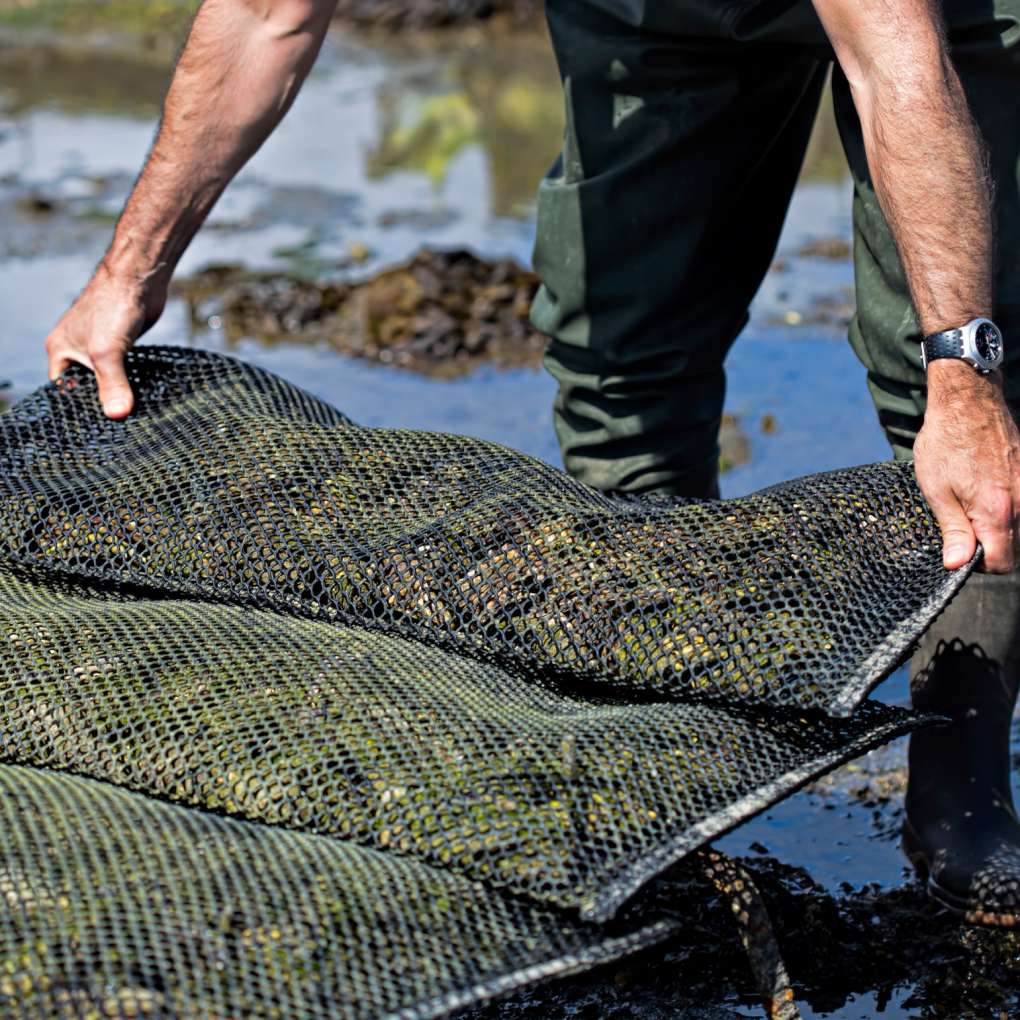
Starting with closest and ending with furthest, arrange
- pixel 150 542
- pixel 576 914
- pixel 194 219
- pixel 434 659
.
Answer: pixel 576 914 → pixel 434 659 → pixel 150 542 → pixel 194 219

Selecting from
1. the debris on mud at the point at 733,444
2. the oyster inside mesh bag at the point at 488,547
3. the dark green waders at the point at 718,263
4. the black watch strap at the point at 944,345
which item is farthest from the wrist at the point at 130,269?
the debris on mud at the point at 733,444

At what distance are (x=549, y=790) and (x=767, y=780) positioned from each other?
0.93ft

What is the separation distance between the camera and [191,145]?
2.66 meters

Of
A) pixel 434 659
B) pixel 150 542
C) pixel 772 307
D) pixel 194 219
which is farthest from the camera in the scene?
pixel 772 307

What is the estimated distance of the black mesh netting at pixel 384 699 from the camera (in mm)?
1645

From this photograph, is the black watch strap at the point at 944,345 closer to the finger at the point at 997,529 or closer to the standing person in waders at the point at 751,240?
the standing person in waders at the point at 751,240

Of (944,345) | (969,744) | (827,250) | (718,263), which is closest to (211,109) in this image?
(718,263)

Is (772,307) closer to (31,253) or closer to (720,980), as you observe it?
(31,253)

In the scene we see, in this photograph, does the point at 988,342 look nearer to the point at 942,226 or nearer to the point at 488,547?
the point at 942,226

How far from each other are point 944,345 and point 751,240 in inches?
35.7

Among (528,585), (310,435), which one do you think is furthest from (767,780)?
(310,435)

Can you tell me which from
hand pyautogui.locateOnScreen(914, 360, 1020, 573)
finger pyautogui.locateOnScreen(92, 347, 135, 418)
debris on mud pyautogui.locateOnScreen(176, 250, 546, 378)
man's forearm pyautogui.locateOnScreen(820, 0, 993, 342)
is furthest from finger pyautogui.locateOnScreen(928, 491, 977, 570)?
debris on mud pyautogui.locateOnScreen(176, 250, 546, 378)

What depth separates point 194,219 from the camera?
2750mm

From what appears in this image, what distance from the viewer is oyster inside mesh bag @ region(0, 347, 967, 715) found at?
1.95 meters
